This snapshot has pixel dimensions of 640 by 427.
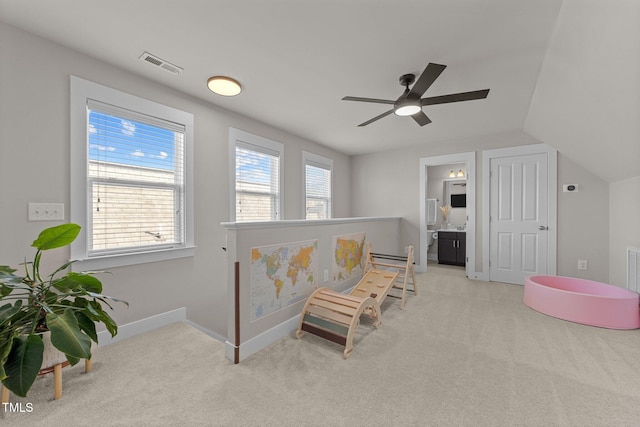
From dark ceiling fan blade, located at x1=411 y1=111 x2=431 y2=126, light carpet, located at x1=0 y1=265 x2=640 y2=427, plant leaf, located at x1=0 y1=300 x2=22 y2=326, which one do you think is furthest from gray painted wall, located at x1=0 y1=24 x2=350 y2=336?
dark ceiling fan blade, located at x1=411 y1=111 x2=431 y2=126

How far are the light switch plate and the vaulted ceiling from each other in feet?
4.23

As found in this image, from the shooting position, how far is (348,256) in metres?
3.37

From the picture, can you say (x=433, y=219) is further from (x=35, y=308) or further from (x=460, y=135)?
(x=35, y=308)

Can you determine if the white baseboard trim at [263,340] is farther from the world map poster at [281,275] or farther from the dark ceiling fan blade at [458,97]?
the dark ceiling fan blade at [458,97]

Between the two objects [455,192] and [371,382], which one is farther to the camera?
[455,192]

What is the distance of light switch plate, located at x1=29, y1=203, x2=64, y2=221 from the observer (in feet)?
6.22

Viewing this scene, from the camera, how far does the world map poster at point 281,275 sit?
2137 mm

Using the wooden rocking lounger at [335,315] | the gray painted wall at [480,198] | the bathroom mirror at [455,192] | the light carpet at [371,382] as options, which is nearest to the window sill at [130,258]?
the light carpet at [371,382]

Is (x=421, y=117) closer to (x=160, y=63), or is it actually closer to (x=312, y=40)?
(x=312, y=40)

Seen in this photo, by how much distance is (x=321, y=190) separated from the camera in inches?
195

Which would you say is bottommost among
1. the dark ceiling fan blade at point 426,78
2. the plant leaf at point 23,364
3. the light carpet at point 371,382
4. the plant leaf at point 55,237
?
the light carpet at point 371,382

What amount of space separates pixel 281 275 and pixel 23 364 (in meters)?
1.57

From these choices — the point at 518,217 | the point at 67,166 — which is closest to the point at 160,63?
the point at 67,166

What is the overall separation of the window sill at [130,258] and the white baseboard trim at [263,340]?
114 centimetres
